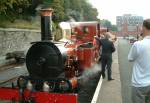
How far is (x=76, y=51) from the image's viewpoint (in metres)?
12.9

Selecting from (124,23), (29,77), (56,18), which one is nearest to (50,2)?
(56,18)

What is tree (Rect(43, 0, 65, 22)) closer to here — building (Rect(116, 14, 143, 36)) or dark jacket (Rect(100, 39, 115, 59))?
dark jacket (Rect(100, 39, 115, 59))

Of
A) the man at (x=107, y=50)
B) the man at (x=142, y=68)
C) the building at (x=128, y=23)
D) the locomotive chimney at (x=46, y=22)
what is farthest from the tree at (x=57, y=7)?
the building at (x=128, y=23)

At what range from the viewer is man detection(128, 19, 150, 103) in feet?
19.9

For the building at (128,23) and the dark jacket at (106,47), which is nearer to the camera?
the dark jacket at (106,47)

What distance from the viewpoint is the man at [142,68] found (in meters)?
6.07

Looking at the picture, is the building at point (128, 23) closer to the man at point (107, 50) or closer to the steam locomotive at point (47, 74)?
the man at point (107, 50)

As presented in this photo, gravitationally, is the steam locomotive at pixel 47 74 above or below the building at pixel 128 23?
above

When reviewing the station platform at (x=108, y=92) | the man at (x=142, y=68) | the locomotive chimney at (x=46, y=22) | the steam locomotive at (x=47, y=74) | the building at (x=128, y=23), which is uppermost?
the locomotive chimney at (x=46, y=22)

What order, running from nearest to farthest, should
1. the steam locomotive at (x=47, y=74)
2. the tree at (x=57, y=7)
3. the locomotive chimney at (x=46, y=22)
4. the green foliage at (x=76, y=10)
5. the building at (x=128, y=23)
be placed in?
the steam locomotive at (x=47, y=74) → the locomotive chimney at (x=46, y=22) → the green foliage at (x=76, y=10) → the tree at (x=57, y=7) → the building at (x=128, y=23)

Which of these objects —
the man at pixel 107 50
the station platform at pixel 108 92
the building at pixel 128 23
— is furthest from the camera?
the building at pixel 128 23

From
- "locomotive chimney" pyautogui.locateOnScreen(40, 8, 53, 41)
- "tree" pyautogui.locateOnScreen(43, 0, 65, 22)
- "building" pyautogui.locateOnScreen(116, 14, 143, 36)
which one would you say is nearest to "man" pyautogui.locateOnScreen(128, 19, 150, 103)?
"locomotive chimney" pyautogui.locateOnScreen(40, 8, 53, 41)

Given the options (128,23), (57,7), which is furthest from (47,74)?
(128,23)

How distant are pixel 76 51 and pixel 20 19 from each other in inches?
1322
